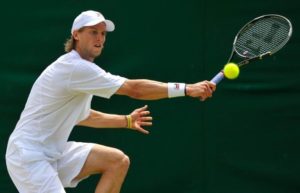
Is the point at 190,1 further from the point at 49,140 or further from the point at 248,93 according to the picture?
the point at 49,140

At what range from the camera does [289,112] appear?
21.4 ft

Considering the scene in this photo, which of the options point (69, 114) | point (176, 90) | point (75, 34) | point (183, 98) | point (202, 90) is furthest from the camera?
point (183, 98)

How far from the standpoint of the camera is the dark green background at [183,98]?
6391 mm

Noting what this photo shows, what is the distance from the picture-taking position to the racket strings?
551 centimetres

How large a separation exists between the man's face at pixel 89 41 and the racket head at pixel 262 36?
0.99 metres

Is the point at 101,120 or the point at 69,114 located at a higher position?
the point at 69,114

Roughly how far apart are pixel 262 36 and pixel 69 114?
1.55 m

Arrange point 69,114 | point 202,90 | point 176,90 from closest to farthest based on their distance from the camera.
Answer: point 202,90 < point 176,90 < point 69,114

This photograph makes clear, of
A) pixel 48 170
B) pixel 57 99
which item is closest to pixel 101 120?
pixel 57 99

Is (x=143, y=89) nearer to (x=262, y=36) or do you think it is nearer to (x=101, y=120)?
(x=101, y=120)

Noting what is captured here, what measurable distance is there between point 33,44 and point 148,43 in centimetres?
96

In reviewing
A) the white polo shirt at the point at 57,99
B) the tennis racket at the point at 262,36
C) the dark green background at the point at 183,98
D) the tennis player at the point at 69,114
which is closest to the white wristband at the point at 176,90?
the tennis player at the point at 69,114

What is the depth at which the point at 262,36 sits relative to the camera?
18.3ft

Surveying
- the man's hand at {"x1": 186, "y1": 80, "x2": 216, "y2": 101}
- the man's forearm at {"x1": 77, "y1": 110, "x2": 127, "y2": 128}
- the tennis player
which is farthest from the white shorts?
the man's hand at {"x1": 186, "y1": 80, "x2": 216, "y2": 101}
